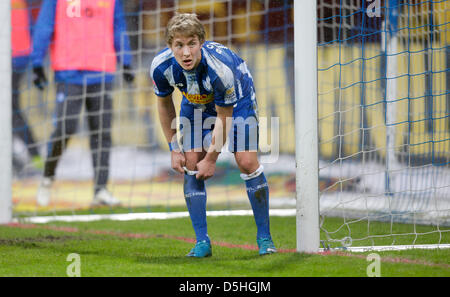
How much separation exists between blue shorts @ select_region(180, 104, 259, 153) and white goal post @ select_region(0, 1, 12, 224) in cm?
259

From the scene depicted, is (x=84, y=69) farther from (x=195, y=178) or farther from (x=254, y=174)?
(x=254, y=174)

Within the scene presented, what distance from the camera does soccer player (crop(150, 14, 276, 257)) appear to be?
12.1 feet

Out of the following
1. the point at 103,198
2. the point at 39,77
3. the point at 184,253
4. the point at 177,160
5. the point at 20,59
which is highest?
the point at 20,59

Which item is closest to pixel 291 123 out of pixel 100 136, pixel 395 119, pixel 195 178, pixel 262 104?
pixel 262 104

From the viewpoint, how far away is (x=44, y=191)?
707 cm

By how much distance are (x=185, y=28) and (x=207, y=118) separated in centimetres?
63

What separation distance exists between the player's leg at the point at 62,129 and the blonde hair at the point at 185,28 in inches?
144

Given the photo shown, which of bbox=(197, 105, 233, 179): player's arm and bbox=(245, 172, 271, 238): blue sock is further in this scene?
bbox=(245, 172, 271, 238): blue sock

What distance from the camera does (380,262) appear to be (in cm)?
361

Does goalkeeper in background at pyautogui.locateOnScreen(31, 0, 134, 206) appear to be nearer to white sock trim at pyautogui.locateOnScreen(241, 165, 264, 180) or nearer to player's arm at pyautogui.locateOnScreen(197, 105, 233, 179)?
white sock trim at pyautogui.locateOnScreen(241, 165, 264, 180)

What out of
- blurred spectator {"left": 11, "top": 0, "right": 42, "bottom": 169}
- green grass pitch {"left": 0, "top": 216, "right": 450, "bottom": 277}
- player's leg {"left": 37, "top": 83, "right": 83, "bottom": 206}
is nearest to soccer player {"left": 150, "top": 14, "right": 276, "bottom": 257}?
green grass pitch {"left": 0, "top": 216, "right": 450, "bottom": 277}

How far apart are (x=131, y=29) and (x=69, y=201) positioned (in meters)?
2.03

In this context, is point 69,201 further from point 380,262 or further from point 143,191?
point 380,262

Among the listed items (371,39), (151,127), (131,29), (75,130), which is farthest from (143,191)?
(371,39)
